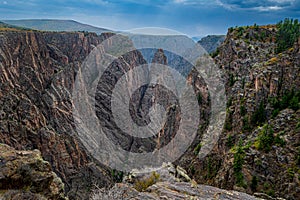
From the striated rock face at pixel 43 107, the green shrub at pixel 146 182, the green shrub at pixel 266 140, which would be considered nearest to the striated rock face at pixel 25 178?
the green shrub at pixel 146 182

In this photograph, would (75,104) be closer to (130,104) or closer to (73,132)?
(73,132)

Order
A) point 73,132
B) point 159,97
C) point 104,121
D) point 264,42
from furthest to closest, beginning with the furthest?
point 159,97 < point 104,121 < point 73,132 < point 264,42

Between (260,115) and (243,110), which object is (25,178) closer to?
(260,115)

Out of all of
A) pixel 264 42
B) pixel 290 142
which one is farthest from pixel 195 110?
pixel 290 142

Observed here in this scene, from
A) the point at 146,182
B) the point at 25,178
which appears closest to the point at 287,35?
the point at 146,182

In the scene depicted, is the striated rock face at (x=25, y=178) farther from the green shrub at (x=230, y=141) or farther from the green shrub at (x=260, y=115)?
the green shrub at (x=230, y=141)

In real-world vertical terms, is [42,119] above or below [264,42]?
below

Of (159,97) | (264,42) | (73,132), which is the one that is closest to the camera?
(264,42)
